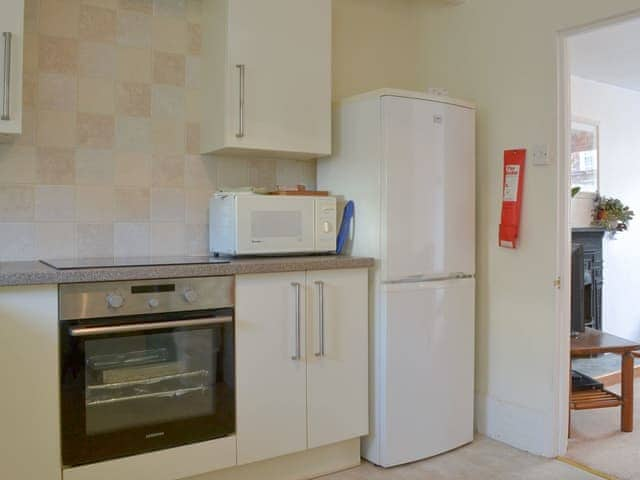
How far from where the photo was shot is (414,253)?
2.55 meters

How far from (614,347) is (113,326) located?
2444 mm

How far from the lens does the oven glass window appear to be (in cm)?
193

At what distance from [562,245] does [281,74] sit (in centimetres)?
150

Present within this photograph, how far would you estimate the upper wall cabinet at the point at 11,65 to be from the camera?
1.96 metres

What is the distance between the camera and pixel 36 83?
90.4 inches

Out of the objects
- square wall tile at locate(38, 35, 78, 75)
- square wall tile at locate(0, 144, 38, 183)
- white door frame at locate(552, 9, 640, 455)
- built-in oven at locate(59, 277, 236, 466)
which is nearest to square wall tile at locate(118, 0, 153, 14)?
square wall tile at locate(38, 35, 78, 75)

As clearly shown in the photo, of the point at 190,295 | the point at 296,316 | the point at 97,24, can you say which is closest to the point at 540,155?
the point at 296,316

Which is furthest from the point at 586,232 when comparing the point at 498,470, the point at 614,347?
the point at 498,470

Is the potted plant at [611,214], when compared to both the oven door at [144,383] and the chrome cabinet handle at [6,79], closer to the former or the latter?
the oven door at [144,383]

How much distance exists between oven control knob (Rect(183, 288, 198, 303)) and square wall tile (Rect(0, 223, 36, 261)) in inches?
28.8

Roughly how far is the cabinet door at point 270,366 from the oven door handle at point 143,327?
0.11 m

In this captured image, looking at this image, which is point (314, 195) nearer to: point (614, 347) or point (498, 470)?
point (498, 470)

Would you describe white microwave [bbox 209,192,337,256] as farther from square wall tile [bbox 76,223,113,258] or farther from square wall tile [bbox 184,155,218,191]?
square wall tile [bbox 76,223,113,258]

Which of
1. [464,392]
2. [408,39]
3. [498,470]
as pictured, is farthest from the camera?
[408,39]
